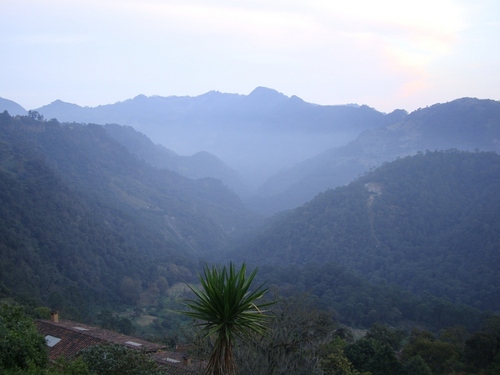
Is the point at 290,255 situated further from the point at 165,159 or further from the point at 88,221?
the point at 165,159

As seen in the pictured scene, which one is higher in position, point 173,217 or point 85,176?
point 85,176

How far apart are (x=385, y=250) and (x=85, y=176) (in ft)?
190

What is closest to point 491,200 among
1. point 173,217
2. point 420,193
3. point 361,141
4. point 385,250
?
point 420,193

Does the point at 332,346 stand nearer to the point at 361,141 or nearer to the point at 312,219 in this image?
the point at 312,219

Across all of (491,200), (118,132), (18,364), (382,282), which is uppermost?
(118,132)

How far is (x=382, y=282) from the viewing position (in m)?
58.5

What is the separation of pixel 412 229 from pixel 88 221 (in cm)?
4775

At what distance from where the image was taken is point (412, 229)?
→ 2872 inches

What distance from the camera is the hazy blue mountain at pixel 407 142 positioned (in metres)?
131

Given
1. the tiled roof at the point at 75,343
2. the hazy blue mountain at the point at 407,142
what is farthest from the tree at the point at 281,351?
the hazy blue mountain at the point at 407,142

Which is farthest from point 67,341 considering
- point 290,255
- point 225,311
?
point 290,255

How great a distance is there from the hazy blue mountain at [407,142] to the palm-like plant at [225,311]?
125m

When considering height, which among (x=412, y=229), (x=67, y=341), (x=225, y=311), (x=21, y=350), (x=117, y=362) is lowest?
(x=67, y=341)

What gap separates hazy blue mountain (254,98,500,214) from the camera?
131m
